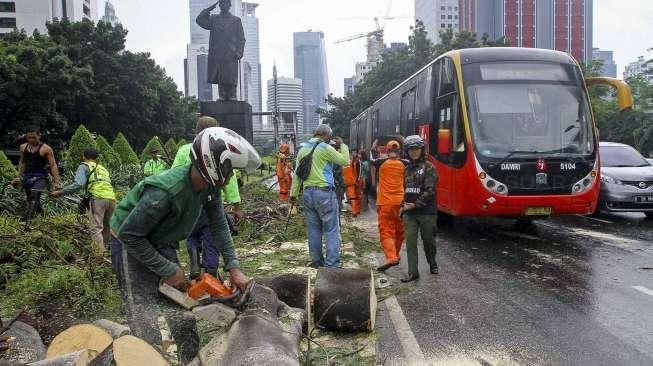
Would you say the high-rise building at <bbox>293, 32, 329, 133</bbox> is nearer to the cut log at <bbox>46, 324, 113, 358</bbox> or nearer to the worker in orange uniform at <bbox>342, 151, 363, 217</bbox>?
the worker in orange uniform at <bbox>342, 151, 363, 217</bbox>

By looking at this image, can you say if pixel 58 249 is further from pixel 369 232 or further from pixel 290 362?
pixel 369 232

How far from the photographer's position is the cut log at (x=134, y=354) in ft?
9.97

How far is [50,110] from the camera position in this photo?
31031 mm

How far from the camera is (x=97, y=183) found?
27.3 ft

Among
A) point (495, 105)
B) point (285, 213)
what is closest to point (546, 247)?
point (495, 105)

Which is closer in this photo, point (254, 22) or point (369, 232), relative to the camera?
point (369, 232)

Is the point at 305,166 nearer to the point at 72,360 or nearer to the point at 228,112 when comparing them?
the point at 72,360

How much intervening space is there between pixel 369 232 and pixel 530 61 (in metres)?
4.33

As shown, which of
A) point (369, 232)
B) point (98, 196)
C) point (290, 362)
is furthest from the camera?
point (369, 232)

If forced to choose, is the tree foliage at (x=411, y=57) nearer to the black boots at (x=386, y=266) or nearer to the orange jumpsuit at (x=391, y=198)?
the orange jumpsuit at (x=391, y=198)

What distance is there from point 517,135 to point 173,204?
759cm

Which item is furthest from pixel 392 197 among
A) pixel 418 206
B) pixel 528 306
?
pixel 528 306

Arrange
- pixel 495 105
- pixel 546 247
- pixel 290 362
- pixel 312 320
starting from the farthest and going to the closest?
pixel 495 105 → pixel 546 247 → pixel 312 320 → pixel 290 362

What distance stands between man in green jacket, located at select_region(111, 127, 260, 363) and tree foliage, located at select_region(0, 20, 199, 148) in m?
27.9
